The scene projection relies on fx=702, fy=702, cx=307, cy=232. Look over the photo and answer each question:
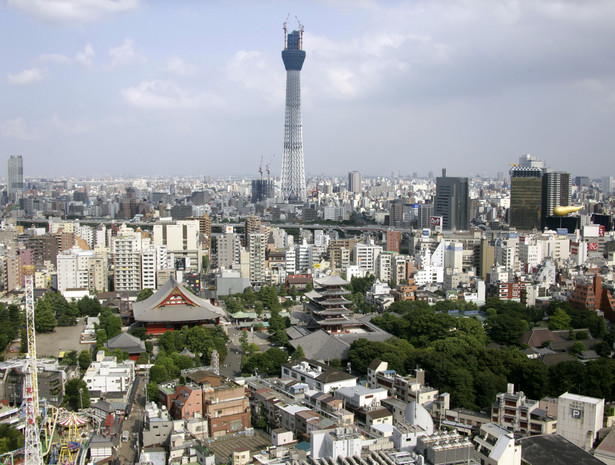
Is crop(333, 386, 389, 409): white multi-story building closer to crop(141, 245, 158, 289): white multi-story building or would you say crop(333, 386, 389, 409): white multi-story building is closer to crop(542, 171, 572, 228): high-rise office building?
crop(141, 245, 158, 289): white multi-story building

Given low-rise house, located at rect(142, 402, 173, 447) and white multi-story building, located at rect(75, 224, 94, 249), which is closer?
low-rise house, located at rect(142, 402, 173, 447)

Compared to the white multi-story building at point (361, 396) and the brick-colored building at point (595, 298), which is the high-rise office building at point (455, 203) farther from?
the white multi-story building at point (361, 396)

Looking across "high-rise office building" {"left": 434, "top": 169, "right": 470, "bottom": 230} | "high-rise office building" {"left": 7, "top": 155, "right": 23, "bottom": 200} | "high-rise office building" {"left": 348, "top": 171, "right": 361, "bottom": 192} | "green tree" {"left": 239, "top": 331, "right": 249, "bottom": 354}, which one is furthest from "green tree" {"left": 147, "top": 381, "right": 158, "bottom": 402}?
"high-rise office building" {"left": 348, "top": 171, "right": 361, "bottom": 192}

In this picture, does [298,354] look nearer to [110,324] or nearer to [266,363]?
[266,363]

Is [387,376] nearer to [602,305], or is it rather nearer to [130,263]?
[602,305]

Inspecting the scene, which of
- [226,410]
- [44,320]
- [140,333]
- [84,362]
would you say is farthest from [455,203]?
[226,410]

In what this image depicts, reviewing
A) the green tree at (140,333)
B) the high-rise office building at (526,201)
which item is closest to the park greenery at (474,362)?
the green tree at (140,333)

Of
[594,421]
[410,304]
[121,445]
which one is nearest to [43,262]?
[410,304]
